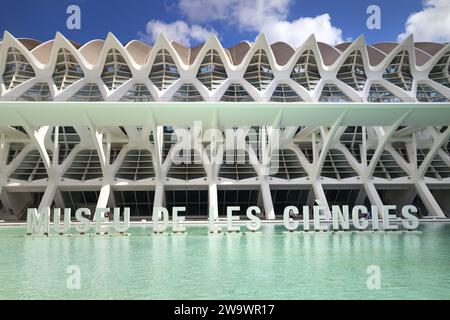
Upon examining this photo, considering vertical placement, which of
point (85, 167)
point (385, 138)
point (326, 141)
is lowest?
point (85, 167)

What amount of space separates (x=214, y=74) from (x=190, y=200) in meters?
11.3

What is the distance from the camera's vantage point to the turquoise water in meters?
6.40

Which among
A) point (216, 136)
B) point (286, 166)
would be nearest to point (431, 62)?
point (286, 166)

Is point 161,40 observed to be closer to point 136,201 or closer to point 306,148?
point 136,201

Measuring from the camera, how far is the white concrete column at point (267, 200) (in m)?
27.6

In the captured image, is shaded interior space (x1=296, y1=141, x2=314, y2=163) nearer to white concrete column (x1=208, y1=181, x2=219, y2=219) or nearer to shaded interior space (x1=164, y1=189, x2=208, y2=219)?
shaded interior space (x1=164, y1=189, x2=208, y2=219)

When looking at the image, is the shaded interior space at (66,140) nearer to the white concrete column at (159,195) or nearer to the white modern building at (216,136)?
the white modern building at (216,136)

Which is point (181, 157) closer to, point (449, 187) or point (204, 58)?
point (204, 58)

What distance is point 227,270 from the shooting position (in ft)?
27.8

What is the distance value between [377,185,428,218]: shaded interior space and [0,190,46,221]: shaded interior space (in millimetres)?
27316

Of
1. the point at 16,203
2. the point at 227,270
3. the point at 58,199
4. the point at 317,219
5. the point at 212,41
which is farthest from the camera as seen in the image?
the point at 212,41

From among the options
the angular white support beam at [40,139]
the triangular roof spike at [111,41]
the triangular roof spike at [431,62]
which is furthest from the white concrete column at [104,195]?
the triangular roof spike at [431,62]

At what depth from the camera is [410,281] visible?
733 centimetres
